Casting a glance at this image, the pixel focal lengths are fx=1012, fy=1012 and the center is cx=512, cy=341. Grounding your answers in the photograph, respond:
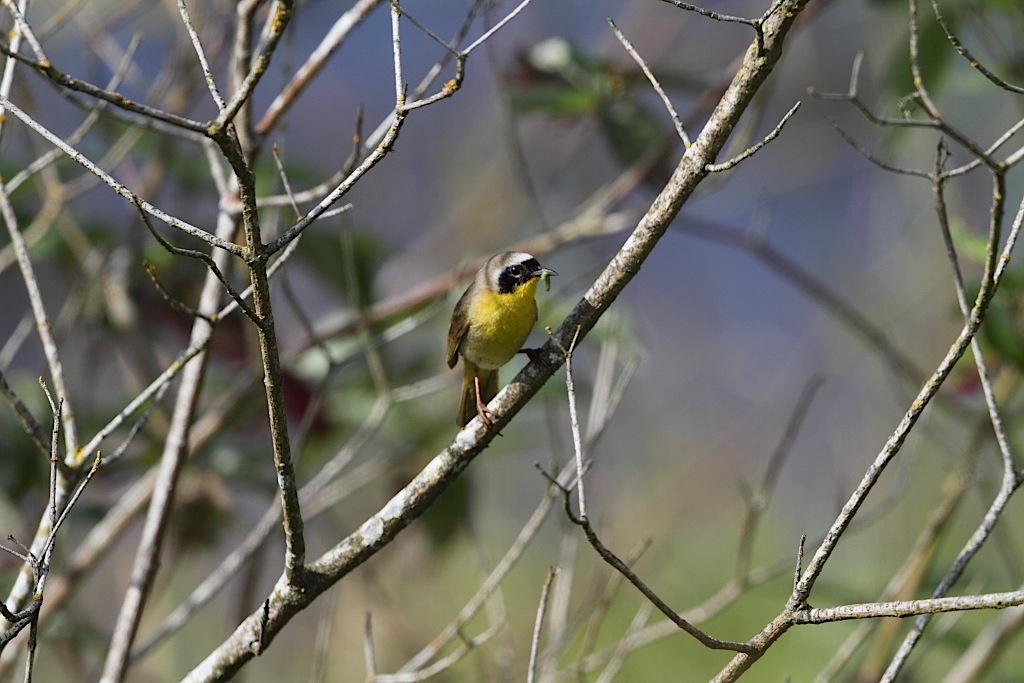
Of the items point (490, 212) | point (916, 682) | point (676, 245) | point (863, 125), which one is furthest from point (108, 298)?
point (676, 245)

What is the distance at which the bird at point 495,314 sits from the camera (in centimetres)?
295

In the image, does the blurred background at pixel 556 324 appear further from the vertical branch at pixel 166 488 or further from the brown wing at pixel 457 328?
the vertical branch at pixel 166 488

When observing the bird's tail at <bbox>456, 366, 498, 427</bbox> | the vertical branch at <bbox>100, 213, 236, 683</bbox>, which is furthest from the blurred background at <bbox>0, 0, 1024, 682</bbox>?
the vertical branch at <bbox>100, 213, 236, 683</bbox>

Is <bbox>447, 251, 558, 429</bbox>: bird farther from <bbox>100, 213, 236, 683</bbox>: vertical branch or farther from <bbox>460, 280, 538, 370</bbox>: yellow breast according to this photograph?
<bbox>100, 213, 236, 683</bbox>: vertical branch

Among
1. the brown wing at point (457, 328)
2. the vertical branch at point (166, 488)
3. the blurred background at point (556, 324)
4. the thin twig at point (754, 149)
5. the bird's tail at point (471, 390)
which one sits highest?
the blurred background at point (556, 324)

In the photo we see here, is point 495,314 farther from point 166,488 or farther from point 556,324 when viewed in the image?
point 166,488

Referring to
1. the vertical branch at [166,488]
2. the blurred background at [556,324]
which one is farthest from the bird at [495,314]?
the vertical branch at [166,488]

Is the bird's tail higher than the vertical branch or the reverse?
higher

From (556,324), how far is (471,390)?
34cm

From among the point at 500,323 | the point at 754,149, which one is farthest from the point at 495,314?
the point at 754,149

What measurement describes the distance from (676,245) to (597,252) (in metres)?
1.95

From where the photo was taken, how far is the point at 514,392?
6.90 ft

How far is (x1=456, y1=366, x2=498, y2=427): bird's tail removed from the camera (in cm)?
318

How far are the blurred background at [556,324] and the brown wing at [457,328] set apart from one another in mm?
76
